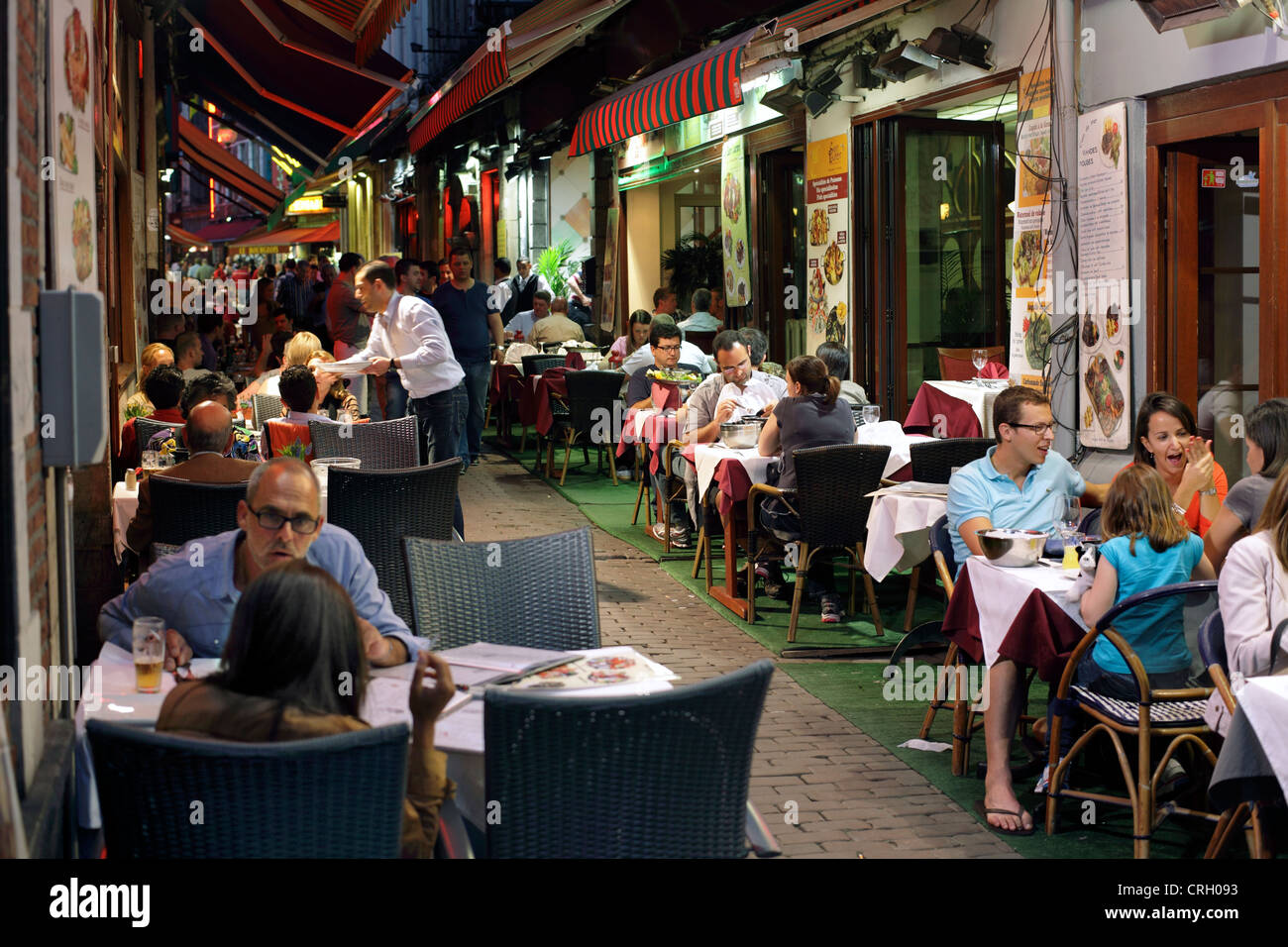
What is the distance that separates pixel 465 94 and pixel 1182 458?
953 centimetres

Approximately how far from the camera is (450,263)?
11.7 meters

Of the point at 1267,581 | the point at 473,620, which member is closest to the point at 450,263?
the point at 473,620

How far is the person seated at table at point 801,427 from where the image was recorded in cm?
696

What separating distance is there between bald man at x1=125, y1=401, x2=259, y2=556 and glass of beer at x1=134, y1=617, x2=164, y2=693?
1.79 meters

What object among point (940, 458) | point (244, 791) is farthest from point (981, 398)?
point (244, 791)

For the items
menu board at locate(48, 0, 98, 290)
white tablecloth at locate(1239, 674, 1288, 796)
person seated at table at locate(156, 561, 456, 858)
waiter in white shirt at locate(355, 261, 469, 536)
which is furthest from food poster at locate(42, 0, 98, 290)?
waiter in white shirt at locate(355, 261, 469, 536)

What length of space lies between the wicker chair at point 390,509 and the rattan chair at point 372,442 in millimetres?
1005

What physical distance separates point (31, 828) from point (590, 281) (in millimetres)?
17119

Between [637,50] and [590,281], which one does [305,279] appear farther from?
[637,50]

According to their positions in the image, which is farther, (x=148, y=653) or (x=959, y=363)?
(x=959, y=363)

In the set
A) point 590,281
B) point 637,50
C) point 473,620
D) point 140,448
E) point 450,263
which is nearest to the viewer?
point 473,620

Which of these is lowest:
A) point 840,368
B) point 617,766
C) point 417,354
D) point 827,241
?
point 617,766

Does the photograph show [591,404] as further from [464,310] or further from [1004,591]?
[1004,591]

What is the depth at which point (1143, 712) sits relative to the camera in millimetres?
3936
